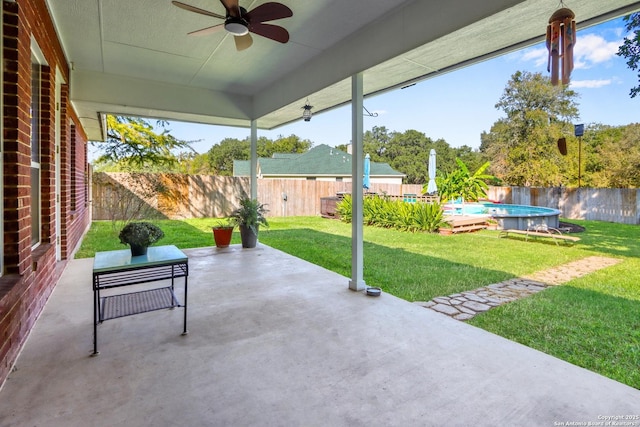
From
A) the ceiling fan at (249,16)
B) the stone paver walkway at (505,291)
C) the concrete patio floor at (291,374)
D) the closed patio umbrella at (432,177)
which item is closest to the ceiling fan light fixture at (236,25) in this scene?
the ceiling fan at (249,16)

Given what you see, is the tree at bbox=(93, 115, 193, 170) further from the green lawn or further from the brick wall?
the brick wall

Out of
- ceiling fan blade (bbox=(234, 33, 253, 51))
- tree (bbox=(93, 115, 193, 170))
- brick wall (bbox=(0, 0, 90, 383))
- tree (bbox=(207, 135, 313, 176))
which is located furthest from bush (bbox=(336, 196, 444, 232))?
tree (bbox=(207, 135, 313, 176))

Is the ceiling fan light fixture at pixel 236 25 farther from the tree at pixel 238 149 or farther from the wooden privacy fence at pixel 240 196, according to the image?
the tree at pixel 238 149

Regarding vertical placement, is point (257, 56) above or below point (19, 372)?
above

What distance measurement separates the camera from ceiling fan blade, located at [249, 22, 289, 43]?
3121mm

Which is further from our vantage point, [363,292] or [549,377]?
[363,292]

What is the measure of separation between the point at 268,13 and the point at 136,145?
11.2m

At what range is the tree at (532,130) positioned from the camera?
18594 millimetres

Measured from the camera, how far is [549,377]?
7.38 feet

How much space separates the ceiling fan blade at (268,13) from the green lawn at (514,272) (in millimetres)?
3321

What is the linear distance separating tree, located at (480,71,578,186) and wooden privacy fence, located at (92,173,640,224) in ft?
14.1

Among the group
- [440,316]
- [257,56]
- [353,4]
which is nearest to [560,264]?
[440,316]

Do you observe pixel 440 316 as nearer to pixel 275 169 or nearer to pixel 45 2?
pixel 45 2

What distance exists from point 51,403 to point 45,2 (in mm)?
3636
